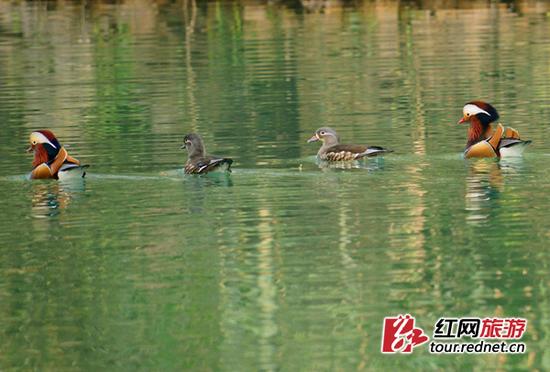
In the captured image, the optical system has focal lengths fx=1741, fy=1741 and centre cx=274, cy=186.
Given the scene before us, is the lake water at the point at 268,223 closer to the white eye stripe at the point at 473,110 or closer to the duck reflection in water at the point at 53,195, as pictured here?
the duck reflection in water at the point at 53,195

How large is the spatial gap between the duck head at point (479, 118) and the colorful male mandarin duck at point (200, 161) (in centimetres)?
395

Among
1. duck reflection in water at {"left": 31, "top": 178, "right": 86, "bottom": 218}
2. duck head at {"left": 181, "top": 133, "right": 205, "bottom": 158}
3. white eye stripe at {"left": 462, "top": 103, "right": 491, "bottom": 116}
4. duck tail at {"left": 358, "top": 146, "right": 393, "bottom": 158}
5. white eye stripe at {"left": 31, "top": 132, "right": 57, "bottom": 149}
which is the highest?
white eye stripe at {"left": 31, "top": 132, "right": 57, "bottom": 149}

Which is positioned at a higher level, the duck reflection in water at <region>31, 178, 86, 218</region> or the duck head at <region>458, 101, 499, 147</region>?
the duck head at <region>458, 101, 499, 147</region>

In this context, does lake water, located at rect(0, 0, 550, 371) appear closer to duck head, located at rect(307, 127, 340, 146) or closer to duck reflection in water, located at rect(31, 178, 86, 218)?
duck reflection in water, located at rect(31, 178, 86, 218)

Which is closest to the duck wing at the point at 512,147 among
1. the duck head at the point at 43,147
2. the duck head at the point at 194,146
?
the duck head at the point at 194,146

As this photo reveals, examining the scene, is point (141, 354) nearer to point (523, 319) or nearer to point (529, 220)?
point (523, 319)

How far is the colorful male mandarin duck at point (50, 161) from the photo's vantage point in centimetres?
2381

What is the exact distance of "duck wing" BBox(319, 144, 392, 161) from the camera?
24344 millimetres

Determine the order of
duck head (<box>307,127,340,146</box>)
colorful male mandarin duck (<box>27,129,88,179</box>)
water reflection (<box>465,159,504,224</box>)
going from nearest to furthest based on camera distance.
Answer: water reflection (<box>465,159,504,224</box>), colorful male mandarin duck (<box>27,129,88,179</box>), duck head (<box>307,127,340,146</box>)

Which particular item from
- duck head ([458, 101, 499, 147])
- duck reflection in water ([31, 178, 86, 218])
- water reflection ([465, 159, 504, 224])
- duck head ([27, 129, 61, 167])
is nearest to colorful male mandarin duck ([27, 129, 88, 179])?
duck head ([27, 129, 61, 167])

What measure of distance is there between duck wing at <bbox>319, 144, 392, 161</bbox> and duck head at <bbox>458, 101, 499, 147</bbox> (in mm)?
1739

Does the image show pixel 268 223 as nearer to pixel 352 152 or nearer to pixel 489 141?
pixel 352 152

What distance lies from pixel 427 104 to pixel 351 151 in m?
8.85

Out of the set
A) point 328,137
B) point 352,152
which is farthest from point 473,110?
point 352,152
